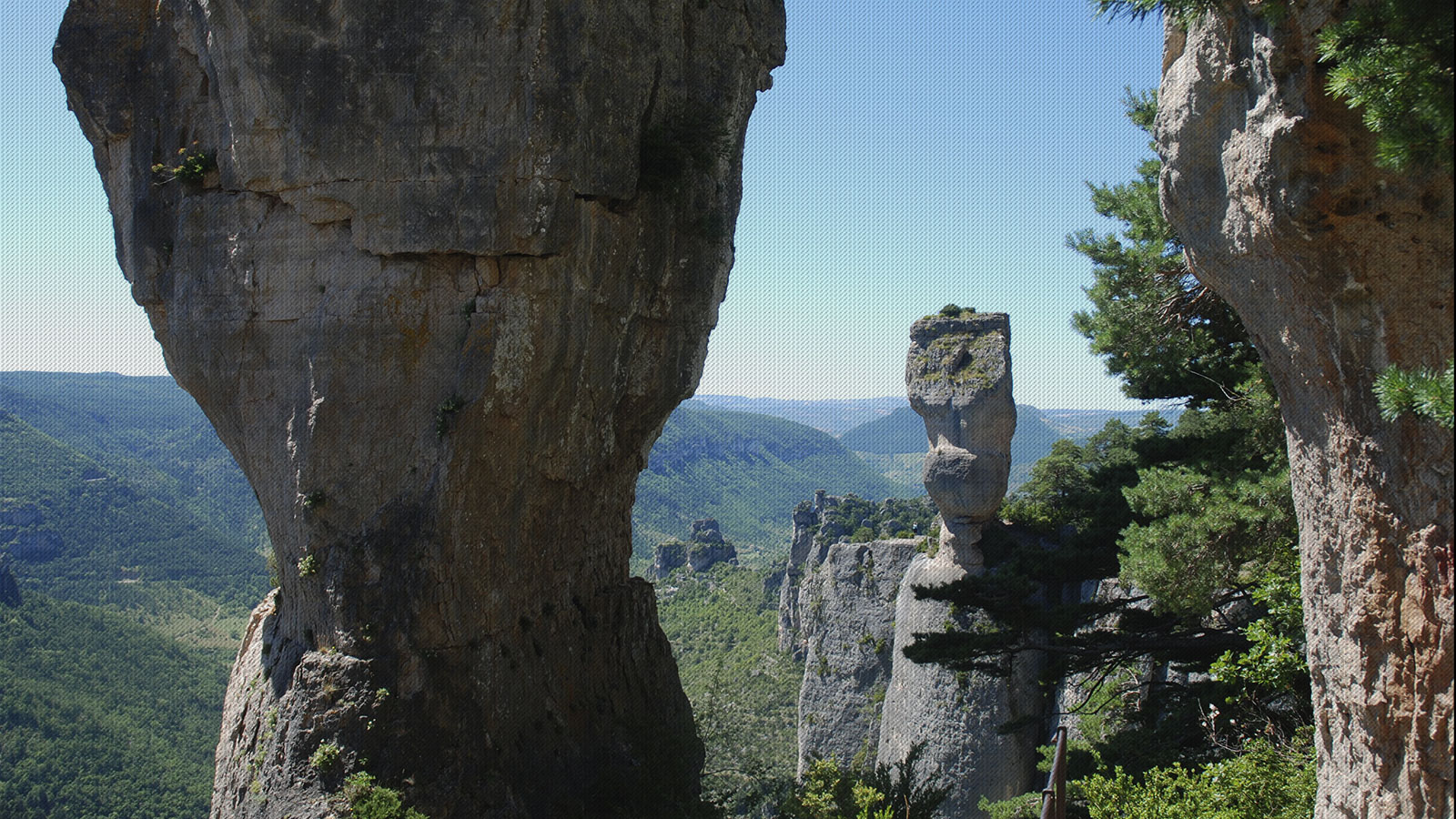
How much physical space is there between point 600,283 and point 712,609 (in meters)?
48.3

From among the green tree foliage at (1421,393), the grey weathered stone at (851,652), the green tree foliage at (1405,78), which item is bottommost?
the grey weathered stone at (851,652)

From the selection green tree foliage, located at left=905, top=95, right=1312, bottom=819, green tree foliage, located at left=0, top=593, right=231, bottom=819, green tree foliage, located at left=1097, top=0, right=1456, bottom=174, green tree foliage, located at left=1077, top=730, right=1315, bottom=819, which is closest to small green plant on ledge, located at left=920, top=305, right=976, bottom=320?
green tree foliage, located at left=905, top=95, right=1312, bottom=819

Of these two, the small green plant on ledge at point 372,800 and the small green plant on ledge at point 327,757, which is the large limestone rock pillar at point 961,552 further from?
the small green plant on ledge at point 327,757

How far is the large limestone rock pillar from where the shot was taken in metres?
21.6

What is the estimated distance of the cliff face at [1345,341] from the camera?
5.84 meters

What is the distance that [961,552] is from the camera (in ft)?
75.9

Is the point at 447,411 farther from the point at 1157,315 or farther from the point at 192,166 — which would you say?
the point at 1157,315

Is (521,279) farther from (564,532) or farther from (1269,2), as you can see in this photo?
(1269,2)

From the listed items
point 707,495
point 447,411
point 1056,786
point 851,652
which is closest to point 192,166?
point 447,411

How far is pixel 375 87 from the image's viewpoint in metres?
12.1

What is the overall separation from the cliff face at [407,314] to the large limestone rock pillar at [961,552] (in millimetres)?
9307

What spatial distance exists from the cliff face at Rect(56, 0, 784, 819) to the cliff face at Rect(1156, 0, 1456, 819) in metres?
7.79

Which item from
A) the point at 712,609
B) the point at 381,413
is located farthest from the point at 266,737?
the point at 712,609

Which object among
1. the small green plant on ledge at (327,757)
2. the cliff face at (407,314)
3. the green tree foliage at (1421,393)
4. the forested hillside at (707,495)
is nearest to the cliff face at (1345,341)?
the green tree foliage at (1421,393)
